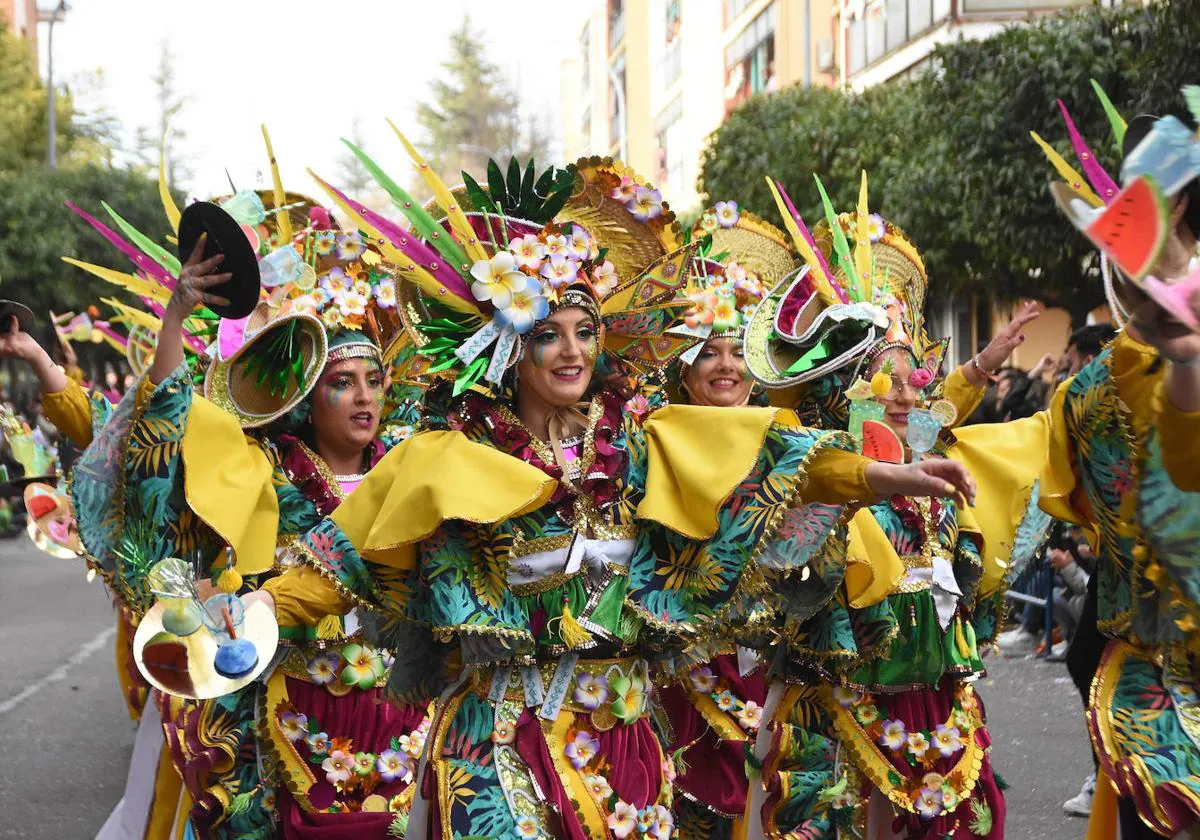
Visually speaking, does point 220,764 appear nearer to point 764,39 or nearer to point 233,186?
point 233,186

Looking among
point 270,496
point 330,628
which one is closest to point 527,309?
point 270,496

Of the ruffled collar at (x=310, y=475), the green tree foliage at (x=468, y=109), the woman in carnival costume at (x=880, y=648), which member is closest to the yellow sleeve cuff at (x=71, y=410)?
the ruffled collar at (x=310, y=475)

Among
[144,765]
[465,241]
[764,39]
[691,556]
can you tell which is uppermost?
[764,39]

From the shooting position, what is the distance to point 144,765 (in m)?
5.78

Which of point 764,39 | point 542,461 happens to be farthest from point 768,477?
point 764,39

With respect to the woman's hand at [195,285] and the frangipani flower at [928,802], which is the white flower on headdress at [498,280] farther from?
the frangipani flower at [928,802]

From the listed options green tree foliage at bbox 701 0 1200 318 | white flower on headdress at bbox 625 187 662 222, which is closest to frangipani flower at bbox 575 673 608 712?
white flower on headdress at bbox 625 187 662 222

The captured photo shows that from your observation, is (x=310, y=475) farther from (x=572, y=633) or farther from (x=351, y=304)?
(x=572, y=633)

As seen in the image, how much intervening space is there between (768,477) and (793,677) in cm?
180

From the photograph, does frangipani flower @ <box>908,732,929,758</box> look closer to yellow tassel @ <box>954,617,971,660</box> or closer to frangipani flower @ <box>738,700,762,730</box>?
yellow tassel @ <box>954,617,971,660</box>

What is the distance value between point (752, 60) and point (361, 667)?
3734 cm

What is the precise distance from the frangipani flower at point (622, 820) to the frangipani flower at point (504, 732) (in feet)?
0.92

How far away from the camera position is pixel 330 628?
5109mm

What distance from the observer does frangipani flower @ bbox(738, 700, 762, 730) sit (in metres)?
5.81
